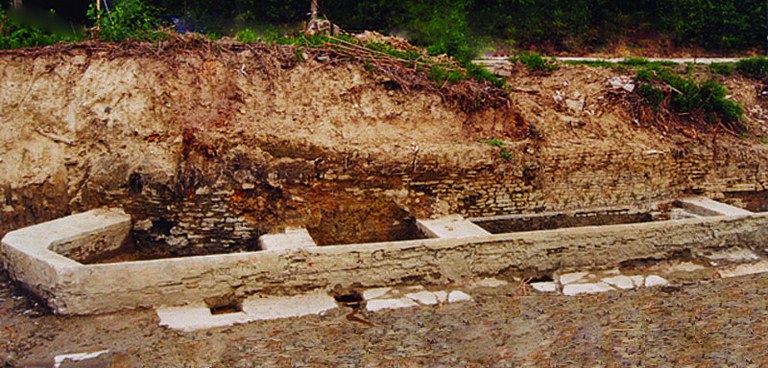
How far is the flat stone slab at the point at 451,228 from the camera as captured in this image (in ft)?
22.2

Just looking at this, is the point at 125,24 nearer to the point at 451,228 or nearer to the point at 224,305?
the point at 224,305

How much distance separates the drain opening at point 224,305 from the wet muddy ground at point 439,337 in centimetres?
45

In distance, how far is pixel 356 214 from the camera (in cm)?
745

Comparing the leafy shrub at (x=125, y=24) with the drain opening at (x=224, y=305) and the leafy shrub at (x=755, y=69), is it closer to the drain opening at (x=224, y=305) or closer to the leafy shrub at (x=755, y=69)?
the drain opening at (x=224, y=305)

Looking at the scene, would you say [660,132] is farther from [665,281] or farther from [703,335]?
[703,335]

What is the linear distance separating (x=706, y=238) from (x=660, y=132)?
2.13 m

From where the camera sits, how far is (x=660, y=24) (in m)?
13.8

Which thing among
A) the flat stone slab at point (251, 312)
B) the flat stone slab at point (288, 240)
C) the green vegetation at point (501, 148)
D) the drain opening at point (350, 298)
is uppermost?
the green vegetation at point (501, 148)

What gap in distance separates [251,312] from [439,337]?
1.70 m

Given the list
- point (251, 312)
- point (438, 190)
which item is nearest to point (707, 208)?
point (438, 190)

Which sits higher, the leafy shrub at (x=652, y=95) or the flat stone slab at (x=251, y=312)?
the leafy shrub at (x=652, y=95)

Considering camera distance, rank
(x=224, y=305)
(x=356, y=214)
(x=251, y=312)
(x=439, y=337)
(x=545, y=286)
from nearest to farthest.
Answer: (x=439, y=337) < (x=251, y=312) < (x=224, y=305) < (x=545, y=286) < (x=356, y=214)

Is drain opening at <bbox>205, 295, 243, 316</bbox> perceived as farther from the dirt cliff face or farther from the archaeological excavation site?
the dirt cliff face

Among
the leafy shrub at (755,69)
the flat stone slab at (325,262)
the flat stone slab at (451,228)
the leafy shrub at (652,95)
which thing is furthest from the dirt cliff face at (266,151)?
the leafy shrub at (755,69)
